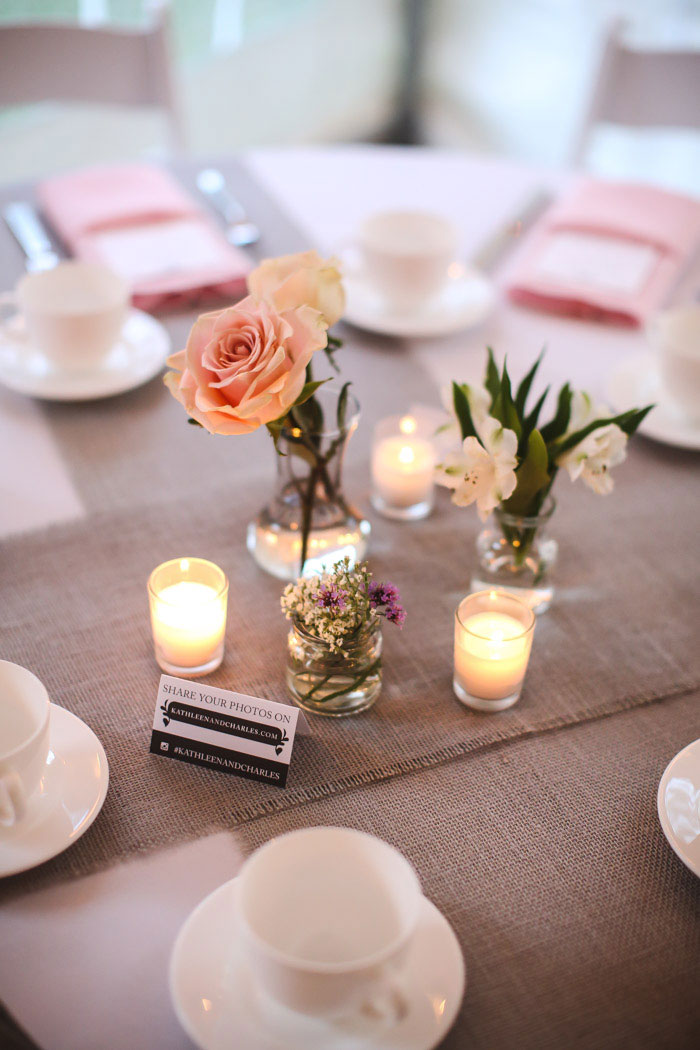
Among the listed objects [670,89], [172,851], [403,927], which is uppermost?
[670,89]

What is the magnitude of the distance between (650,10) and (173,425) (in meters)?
2.42

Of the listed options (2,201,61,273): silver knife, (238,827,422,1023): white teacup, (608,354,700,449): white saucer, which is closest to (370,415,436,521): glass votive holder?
(608,354,700,449): white saucer

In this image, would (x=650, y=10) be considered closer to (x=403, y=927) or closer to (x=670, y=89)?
(x=670, y=89)

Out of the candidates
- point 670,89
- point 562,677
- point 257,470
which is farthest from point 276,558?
point 670,89

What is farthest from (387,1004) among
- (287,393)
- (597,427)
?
(597,427)

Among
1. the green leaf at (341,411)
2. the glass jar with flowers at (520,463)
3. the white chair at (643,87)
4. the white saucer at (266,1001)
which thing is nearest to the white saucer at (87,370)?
the green leaf at (341,411)

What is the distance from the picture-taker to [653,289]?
4.91 feet

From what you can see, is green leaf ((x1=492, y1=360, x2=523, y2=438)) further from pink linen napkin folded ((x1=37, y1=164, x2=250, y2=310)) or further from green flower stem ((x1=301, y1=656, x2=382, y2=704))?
pink linen napkin folded ((x1=37, y1=164, x2=250, y2=310))

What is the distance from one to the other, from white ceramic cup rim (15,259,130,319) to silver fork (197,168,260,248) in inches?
13.5

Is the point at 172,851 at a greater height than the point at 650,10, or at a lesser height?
lesser

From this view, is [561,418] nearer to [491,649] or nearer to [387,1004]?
[491,649]

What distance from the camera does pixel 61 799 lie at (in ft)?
2.50

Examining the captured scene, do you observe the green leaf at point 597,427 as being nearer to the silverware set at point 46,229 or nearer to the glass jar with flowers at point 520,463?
the glass jar with flowers at point 520,463

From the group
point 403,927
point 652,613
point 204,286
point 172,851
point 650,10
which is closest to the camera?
point 403,927
